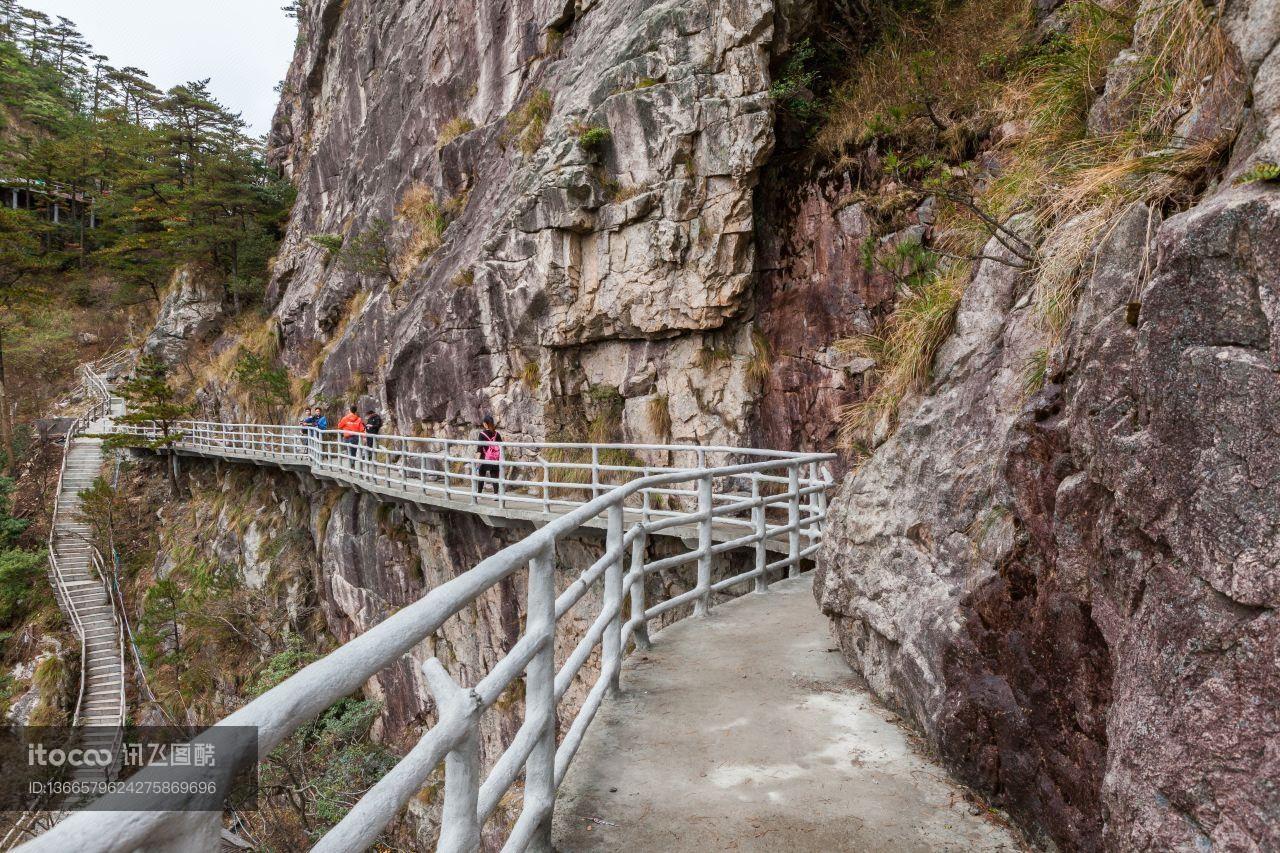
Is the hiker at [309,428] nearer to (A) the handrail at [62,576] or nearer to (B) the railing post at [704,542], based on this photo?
(A) the handrail at [62,576]

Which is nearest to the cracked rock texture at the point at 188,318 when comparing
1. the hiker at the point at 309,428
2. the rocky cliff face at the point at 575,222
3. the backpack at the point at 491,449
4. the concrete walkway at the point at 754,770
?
the hiker at the point at 309,428

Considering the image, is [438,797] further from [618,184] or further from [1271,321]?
[1271,321]

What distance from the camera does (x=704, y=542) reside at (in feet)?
18.9

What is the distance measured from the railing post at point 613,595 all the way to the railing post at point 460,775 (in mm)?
1762

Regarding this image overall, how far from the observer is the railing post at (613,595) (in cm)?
359

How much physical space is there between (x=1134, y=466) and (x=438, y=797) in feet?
44.2

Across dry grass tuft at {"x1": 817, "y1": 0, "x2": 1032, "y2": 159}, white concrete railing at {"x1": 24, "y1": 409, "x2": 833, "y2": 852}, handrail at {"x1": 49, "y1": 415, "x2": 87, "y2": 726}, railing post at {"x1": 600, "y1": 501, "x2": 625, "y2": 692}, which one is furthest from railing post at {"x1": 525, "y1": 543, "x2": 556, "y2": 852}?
handrail at {"x1": 49, "y1": 415, "x2": 87, "y2": 726}

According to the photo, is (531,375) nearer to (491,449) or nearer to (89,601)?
(491,449)

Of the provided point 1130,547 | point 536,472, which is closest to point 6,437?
point 536,472

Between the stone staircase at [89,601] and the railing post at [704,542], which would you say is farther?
the stone staircase at [89,601]

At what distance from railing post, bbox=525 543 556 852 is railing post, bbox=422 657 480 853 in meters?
0.70

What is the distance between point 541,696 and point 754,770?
1388mm

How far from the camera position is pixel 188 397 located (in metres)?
32.4

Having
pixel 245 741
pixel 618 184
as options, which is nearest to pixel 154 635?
pixel 618 184
